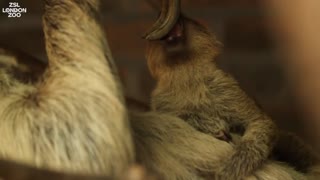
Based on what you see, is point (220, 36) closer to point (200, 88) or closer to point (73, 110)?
point (200, 88)

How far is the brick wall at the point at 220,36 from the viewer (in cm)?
164

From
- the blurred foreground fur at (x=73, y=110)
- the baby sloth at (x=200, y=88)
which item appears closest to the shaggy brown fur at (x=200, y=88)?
the baby sloth at (x=200, y=88)

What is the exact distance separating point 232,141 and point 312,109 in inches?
16.0

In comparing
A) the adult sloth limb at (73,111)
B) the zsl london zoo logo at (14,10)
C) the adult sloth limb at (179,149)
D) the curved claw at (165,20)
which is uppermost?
the zsl london zoo logo at (14,10)

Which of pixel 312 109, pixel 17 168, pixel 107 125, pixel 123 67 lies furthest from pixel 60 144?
pixel 123 67

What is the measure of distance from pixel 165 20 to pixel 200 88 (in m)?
0.12

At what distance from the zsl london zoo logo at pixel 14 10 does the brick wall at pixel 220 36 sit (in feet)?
0.06

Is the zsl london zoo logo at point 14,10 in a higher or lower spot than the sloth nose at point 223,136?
higher

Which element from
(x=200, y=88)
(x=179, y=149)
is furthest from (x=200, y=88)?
(x=179, y=149)

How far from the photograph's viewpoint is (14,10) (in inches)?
63.8

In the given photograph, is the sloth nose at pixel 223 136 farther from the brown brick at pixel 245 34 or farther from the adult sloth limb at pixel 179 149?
the brown brick at pixel 245 34

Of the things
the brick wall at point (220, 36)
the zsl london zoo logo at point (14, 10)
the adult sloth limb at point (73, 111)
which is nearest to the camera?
the adult sloth limb at point (73, 111)

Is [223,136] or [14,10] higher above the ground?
[14,10]

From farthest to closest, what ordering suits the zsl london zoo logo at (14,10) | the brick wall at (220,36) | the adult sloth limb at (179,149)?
1. the brick wall at (220,36)
2. the zsl london zoo logo at (14,10)
3. the adult sloth limb at (179,149)
